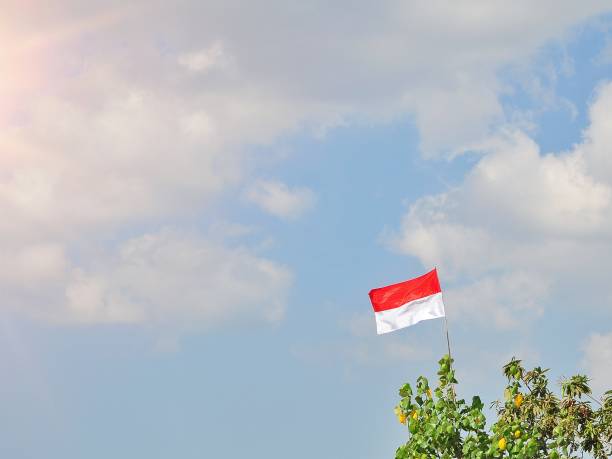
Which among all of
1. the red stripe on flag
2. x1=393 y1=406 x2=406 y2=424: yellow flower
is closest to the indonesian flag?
the red stripe on flag

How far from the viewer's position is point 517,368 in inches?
1257

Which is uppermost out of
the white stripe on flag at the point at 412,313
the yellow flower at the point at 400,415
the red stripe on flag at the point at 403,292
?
the red stripe on flag at the point at 403,292

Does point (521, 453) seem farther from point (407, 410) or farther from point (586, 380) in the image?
point (586, 380)

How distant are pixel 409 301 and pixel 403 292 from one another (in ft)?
0.88

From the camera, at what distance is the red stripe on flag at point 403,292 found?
24109 mm

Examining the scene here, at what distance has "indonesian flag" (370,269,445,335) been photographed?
2408cm

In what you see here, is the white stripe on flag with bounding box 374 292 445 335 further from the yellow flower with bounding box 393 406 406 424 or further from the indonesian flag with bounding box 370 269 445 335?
the yellow flower with bounding box 393 406 406 424

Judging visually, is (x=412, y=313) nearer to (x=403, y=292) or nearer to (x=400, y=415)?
(x=403, y=292)

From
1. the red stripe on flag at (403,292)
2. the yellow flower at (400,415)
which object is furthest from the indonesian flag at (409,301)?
the yellow flower at (400,415)

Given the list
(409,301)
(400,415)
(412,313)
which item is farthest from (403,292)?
(400,415)

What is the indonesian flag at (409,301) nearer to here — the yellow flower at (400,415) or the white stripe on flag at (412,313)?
the white stripe on flag at (412,313)

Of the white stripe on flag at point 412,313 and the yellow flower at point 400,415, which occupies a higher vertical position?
the white stripe on flag at point 412,313

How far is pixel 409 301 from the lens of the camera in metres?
24.1

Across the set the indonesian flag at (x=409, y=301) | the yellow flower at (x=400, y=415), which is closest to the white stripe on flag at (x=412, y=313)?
the indonesian flag at (x=409, y=301)
